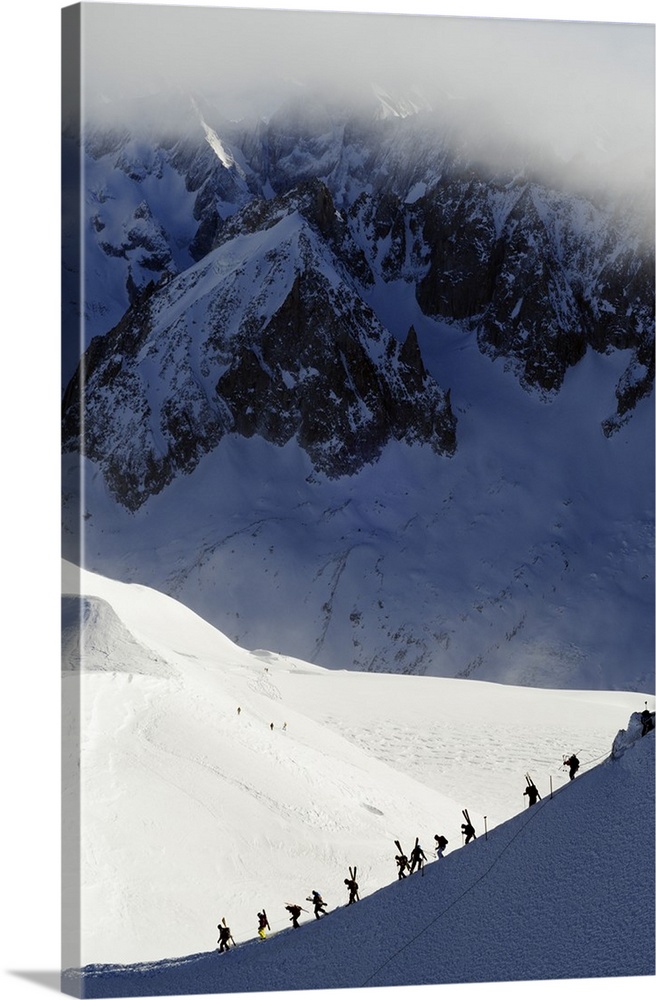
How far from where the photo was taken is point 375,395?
124688 mm

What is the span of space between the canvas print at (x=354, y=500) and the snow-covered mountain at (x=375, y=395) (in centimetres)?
35

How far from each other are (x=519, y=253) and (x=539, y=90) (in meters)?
85.1

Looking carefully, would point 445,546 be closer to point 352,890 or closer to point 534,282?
Result: point 534,282

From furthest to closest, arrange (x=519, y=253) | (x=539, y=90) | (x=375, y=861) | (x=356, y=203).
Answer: (x=356, y=203), (x=519, y=253), (x=539, y=90), (x=375, y=861)

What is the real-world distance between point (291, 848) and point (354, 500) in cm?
8811

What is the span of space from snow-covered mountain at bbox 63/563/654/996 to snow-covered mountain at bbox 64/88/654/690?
198 feet

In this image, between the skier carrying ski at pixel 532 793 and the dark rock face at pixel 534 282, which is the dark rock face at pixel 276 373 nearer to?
the dark rock face at pixel 534 282

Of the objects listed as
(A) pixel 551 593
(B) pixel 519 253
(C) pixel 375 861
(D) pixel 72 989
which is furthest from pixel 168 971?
(B) pixel 519 253

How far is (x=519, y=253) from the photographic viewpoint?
12325cm

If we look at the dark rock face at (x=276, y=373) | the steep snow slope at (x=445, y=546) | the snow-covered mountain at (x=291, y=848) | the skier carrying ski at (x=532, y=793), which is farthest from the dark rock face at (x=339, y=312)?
the skier carrying ski at (x=532, y=793)

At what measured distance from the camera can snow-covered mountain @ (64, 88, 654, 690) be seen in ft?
338

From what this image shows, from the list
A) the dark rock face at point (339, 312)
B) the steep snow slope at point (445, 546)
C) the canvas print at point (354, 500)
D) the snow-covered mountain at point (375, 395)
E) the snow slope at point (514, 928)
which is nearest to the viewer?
the snow slope at point (514, 928)

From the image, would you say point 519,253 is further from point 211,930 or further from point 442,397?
point 211,930

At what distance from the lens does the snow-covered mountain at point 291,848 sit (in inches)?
768
